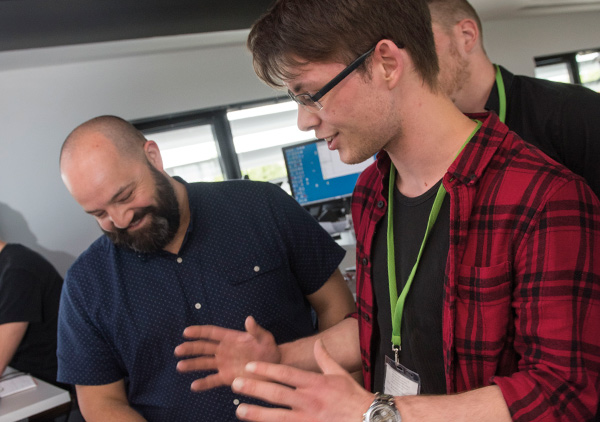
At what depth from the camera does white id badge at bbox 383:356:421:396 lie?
3.41ft

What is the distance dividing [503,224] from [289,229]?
1022 mm

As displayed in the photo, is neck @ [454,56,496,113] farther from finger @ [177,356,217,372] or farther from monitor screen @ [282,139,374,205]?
monitor screen @ [282,139,374,205]

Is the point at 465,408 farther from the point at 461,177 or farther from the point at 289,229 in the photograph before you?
the point at 289,229

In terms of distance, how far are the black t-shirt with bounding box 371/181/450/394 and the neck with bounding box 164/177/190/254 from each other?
83 centimetres

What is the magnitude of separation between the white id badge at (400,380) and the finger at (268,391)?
331 mm

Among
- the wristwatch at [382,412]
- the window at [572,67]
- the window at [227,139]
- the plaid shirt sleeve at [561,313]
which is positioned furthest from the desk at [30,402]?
the window at [572,67]

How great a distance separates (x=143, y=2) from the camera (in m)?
3.21

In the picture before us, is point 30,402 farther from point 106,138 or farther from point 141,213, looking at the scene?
point 106,138

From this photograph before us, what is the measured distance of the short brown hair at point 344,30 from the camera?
981mm

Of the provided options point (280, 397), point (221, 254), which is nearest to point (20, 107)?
point (221, 254)

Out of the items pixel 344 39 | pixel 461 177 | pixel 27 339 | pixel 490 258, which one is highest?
pixel 344 39

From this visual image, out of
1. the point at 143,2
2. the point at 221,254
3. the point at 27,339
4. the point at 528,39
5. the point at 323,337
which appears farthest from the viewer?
the point at 528,39

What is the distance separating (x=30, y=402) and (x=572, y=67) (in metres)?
8.59

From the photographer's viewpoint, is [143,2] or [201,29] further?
[201,29]
